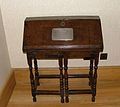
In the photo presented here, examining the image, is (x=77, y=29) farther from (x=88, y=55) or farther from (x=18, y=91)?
(x=18, y=91)

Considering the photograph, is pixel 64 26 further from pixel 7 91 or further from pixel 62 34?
pixel 7 91

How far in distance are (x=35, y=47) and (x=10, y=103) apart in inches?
26.8

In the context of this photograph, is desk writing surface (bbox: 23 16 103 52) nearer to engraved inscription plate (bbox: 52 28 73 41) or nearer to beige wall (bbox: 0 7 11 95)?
engraved inscription plate (bbox: 52 28 73 41)

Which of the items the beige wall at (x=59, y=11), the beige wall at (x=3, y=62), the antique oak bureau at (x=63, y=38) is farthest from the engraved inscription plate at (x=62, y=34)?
the beige wall at (x=3, y=62)

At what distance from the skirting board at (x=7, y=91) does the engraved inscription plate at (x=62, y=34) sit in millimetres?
728

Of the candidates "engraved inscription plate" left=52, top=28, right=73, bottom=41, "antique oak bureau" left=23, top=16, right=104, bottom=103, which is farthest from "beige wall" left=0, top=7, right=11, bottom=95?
"engraved inscription plate" left=52, top=28, right=73, bottom=41

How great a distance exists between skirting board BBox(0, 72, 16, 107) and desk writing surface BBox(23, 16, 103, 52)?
51 cm

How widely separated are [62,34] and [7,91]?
2.71 ft

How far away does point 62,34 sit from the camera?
2096mm

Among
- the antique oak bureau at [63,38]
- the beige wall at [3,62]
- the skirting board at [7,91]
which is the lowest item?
the skirting board at [7,91]

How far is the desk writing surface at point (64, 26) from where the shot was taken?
2.05m

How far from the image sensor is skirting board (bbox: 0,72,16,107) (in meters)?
2.22

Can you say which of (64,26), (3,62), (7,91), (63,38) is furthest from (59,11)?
(7,91)

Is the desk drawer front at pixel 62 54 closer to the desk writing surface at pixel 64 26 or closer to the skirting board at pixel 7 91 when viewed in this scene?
the desk writing surface at pixel 64 26
